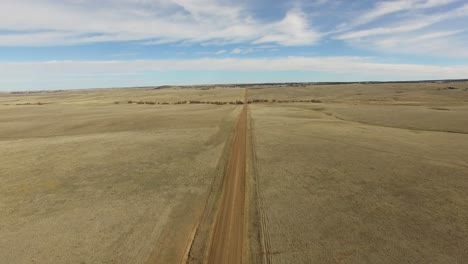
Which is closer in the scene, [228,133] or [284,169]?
[284,169]

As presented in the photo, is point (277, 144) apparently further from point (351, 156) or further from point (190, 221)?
point (190, 221)

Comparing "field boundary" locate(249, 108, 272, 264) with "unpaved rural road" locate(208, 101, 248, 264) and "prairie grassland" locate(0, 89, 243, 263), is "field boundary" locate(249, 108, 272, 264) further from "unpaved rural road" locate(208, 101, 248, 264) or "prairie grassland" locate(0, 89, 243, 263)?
"prairie grassland" locate(0, 89, 243, 263)

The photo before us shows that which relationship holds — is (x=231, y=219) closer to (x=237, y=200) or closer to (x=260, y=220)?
(x=260, y=220)

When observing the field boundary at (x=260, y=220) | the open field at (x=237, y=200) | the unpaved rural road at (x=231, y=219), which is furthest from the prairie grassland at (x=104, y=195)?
the field boundary at (x=260, y=220)

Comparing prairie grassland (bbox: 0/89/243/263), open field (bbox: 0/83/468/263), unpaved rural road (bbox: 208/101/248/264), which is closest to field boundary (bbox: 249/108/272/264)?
open field (bbox: 0/83/468/263)

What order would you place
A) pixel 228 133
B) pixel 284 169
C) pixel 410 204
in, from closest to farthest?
pixel 410 204 → pixel 284 169 → pixel 228 133

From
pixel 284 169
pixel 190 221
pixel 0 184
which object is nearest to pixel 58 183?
pixel 0 184
